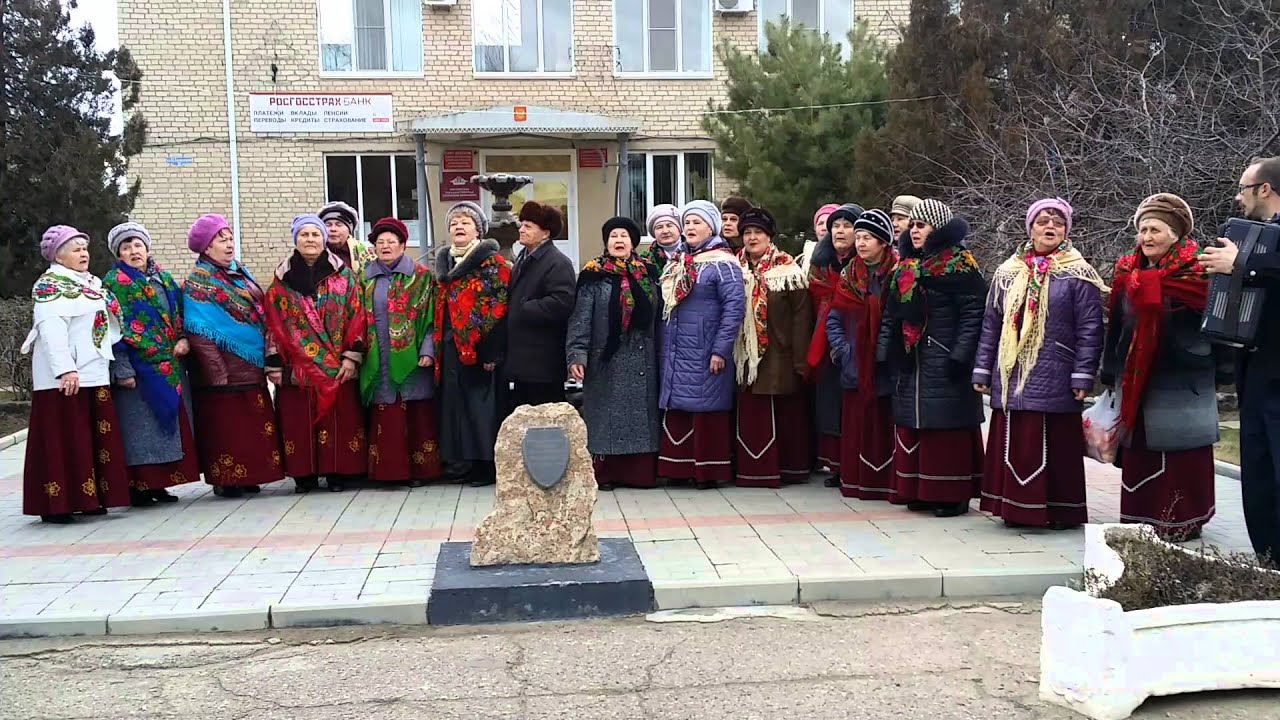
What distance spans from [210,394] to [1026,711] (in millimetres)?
5484

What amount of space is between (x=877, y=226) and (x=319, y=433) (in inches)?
158

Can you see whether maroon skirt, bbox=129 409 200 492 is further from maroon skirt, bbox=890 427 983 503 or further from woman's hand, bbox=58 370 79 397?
maroon skirt, bbox=890 427 983 503

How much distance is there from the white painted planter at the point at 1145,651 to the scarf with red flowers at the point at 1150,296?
174 cm

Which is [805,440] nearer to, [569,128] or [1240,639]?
[1240,639]

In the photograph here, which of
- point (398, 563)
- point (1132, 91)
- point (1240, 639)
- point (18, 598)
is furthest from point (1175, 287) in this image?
point (1132, 91)

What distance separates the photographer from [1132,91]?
10.8 m

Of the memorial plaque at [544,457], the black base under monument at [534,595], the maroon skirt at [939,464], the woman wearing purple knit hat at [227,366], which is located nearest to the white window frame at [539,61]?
the woman wearing purple knit hat at [227,366]

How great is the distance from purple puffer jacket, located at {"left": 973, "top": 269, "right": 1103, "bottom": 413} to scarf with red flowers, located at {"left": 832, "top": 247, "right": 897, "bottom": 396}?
101cm

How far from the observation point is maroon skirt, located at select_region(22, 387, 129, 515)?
251 inches

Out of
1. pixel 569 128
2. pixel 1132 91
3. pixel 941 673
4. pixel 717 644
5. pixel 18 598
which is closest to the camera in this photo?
pixel 941 673

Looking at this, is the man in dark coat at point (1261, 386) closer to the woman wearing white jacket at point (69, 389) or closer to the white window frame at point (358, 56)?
the woman wearing white jacket at point (69, 389)

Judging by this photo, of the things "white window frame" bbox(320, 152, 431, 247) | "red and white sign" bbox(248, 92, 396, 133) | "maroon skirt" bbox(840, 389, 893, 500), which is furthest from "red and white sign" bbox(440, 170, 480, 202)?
"maroon skirt" bbox(840, 389, 893, 500)

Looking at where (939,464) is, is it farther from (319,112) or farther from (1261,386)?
(319,112)

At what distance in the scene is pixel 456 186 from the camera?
16.1 m
